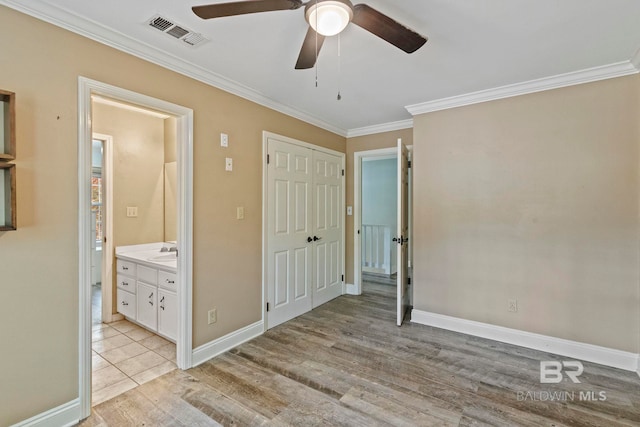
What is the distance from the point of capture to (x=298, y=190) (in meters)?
3.62

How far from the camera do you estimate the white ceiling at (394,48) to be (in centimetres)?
175

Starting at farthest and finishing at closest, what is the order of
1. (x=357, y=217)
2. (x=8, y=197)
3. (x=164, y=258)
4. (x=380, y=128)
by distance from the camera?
1. (x=357, y=217)
2. (x=380, y=128)
3. (x=164, y=258)
4. (x=8, y=197)

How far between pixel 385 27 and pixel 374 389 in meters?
2.35

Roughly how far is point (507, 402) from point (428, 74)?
8.55 ft

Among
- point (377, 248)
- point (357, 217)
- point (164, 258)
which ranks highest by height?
point (357, 217)

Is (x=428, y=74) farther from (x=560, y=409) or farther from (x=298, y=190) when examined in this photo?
(x=560, y=409)

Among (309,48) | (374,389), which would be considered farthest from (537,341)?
(309,48)

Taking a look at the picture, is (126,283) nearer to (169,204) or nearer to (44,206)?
(169,204)

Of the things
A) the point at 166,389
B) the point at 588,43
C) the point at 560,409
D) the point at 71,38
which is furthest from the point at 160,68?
the point at 560,409

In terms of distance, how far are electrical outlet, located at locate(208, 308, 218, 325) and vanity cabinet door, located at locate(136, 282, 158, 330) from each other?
0.75 m

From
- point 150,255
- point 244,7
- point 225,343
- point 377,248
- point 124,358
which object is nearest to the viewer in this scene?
point 244,7

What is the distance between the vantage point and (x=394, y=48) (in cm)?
215

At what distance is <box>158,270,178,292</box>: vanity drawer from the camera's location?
2781 millimetres

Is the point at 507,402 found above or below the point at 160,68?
below
